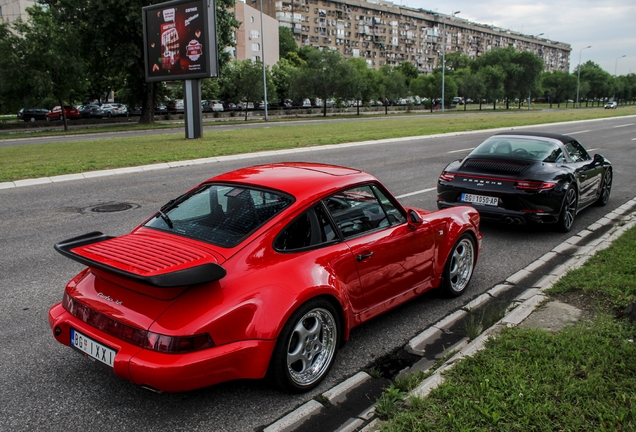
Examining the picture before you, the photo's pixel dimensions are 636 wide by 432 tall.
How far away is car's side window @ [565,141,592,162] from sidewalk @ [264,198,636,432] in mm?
1715

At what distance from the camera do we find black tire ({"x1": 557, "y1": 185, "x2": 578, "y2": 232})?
797cm

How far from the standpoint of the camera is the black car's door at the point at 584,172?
8.56 metres

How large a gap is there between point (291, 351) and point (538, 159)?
6.03m

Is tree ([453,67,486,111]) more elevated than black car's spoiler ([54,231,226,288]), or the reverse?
tree ([453,67,486,111])

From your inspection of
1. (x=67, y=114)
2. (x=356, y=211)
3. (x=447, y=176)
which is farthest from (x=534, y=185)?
(x=67, y=114)

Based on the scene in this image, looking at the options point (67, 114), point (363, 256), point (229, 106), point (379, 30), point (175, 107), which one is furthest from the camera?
point (379, 30)

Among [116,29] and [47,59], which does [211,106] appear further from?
[47,59]

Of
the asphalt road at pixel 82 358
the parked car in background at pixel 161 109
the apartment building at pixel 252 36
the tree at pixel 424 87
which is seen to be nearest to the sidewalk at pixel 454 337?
the asphalt road at pixel 82 358

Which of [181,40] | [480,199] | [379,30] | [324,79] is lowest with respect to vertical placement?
[480,199]

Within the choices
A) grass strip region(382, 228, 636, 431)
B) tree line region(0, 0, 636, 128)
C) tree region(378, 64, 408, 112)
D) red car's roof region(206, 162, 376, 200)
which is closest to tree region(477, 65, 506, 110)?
tree line region(0, 0, 636, 128)

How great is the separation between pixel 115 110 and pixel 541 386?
56.8 metres

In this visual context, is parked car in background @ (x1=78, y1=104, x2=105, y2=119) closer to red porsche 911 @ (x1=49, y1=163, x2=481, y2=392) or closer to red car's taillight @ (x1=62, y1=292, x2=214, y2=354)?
red porsche 911 @ (x1=49, y1=163, x2=481, y2=392)

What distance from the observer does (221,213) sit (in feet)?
12.8

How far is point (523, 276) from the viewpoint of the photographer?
613 centimetres
